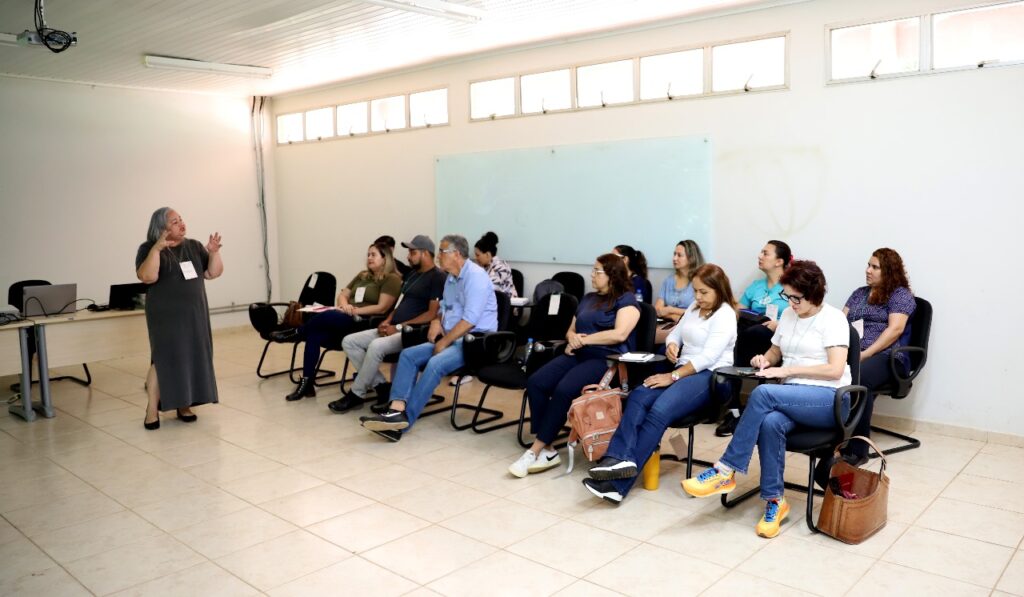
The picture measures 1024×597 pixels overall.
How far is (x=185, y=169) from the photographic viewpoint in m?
8.82

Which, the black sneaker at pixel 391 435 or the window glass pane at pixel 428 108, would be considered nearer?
the black sneaker at pixel 391 435

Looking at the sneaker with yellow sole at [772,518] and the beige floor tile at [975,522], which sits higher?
the sneaker with yellow sole at [772,518]

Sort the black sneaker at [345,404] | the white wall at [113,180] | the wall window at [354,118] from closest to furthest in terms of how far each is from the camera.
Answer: the black sneaker at [345,404] < the white wall at [113,180] < the wall window at [354,118]

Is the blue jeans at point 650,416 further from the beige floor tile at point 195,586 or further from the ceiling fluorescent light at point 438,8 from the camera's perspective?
the ceiling fluorescent light at point 438,8

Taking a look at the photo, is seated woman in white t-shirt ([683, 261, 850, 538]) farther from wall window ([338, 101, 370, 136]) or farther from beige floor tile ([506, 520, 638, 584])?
wall window ([338, 101, 370, 136])

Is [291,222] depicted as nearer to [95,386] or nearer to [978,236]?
[95,386]

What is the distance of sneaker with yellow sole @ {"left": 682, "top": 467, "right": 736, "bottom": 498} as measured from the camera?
343cm

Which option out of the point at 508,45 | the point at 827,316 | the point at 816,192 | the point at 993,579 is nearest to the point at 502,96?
the point at 508,45

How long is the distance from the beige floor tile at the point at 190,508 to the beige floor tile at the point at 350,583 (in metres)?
0.89

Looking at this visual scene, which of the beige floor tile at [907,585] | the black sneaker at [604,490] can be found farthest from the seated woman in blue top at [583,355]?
the beige floor tile at [907,585]

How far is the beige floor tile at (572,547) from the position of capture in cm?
314

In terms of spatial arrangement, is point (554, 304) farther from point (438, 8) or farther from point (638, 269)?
point (438, 8)

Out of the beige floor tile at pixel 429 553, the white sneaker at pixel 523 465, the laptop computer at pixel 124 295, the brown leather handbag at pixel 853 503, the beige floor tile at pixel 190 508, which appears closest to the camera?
the beige floor tile at pixel 429 553

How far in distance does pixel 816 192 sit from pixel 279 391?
167 inches
